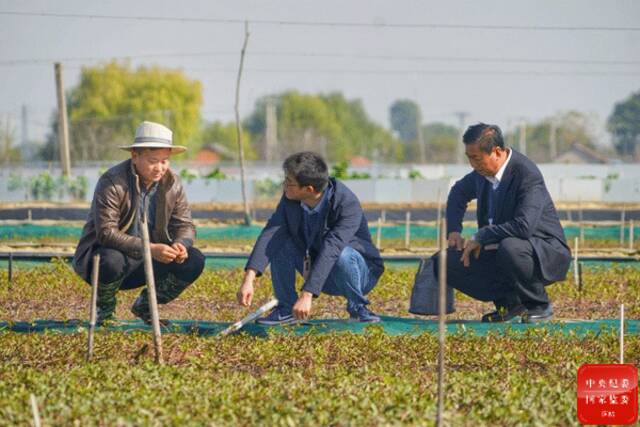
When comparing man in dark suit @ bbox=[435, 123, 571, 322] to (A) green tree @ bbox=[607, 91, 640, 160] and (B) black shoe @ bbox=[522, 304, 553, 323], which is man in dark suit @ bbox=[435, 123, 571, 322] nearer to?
(B) black shoe @ bbox=[522, 304, 553, 323]

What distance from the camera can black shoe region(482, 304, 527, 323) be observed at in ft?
22.3

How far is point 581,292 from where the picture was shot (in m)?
8.70

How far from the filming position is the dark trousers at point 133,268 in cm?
633

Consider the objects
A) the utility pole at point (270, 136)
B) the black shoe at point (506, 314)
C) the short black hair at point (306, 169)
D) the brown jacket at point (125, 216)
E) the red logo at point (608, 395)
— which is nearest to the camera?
the red logo at point (608, 395)

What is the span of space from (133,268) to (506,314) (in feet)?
7.19

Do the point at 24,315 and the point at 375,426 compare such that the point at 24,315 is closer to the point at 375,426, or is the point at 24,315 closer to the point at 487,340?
the point at 487,340

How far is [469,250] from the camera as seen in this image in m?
6.72

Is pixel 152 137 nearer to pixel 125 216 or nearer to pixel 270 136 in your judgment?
pixel 125 216

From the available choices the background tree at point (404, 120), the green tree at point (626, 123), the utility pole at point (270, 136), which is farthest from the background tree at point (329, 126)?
the background tree at point (404, 120)

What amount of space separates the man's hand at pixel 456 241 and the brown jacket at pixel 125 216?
1538 mm

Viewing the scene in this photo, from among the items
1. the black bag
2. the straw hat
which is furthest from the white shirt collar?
the straw hat

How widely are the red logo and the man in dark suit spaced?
6.30 ft

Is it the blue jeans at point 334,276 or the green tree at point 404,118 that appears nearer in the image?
the blue jeans at point 334,276

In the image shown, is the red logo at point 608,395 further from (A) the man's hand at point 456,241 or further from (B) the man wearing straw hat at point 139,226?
(B) the man wearing straw hat at point 139,226
